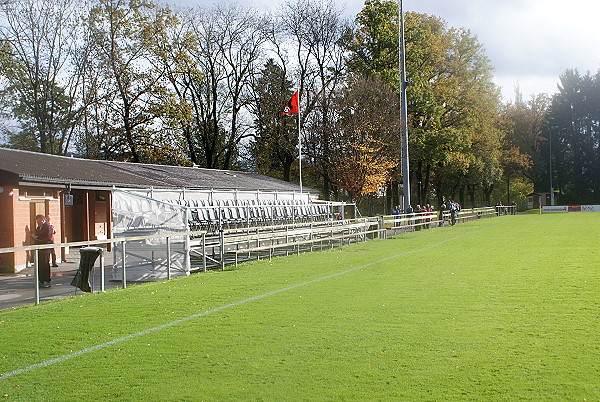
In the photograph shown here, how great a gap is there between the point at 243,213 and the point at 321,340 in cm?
2190

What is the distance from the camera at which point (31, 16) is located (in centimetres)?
3788

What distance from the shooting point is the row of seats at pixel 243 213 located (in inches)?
971

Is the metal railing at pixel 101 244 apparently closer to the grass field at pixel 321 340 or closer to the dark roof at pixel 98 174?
the grass field at pixel 321 340

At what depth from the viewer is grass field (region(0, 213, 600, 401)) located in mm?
5496

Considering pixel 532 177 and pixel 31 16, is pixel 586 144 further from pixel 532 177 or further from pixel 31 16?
pixel 31 16

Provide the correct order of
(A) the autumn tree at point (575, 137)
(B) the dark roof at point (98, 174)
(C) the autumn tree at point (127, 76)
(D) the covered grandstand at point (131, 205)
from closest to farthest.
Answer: (D) the covered grandstand at point (131, 205)
(B) the dark roof at point (98, 174)
(C) the autumn tree at point (127, 76)
(A) the autumn tree at point (575, 137)

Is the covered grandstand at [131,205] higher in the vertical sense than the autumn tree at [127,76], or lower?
lower

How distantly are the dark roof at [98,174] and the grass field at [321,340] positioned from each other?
8.50 m

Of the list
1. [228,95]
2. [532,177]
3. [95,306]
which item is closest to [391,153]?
[228,95]

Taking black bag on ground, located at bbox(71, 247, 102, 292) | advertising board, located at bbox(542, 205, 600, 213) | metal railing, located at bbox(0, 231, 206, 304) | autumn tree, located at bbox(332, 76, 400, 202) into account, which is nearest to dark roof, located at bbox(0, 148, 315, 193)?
metal railing, located at bbox(0, 231, 206, 304)

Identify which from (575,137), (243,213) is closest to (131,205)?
(243,213)

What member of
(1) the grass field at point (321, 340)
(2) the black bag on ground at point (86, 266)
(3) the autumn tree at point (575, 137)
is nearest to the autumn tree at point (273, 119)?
(2) the black bag on ground at point (86, 266)

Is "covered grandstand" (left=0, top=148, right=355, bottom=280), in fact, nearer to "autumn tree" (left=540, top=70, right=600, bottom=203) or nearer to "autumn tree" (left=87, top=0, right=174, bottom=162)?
"autumn tree" (left=87, top=0, right=174, bottom=162)

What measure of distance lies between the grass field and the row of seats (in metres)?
10.7
